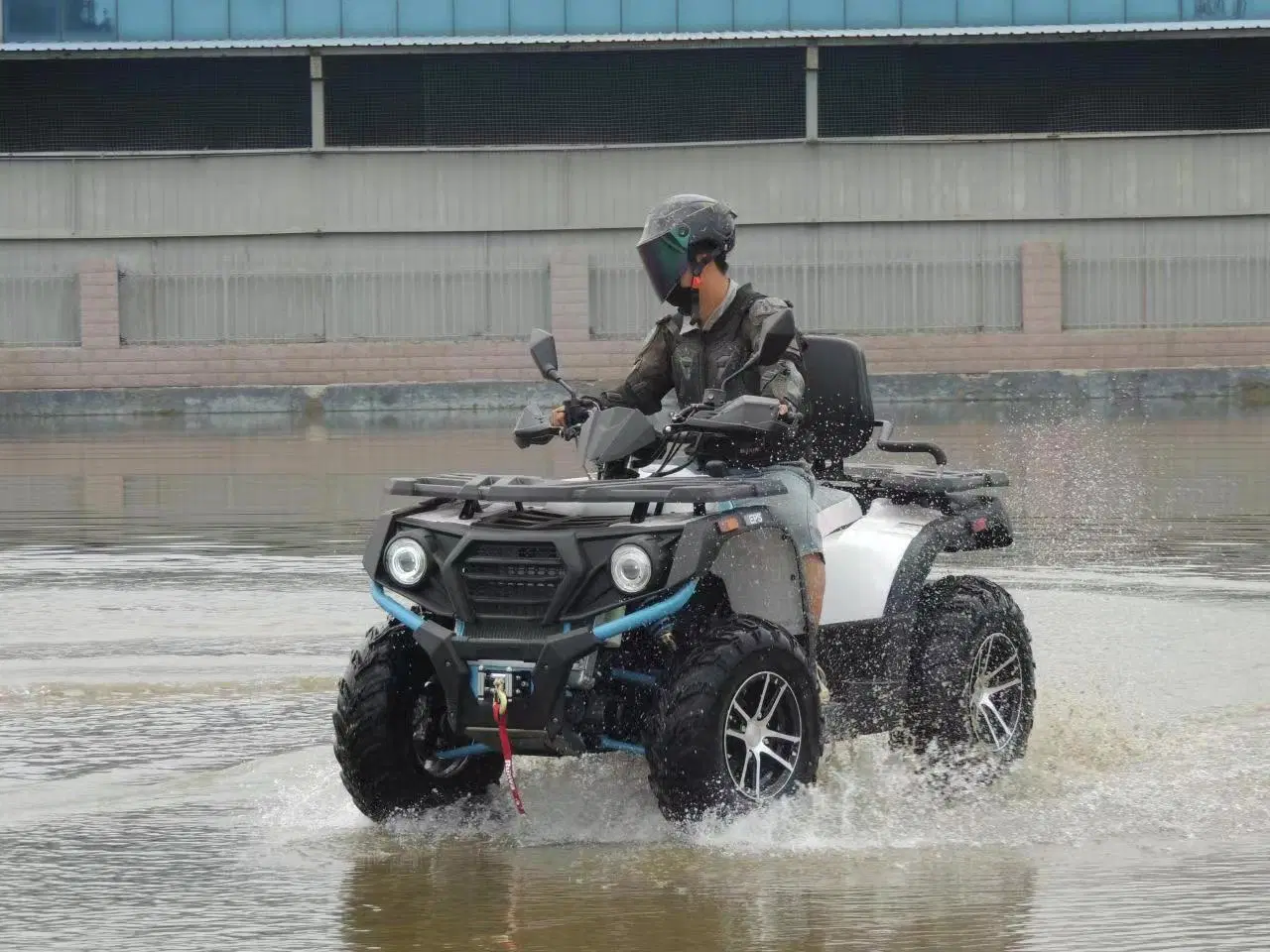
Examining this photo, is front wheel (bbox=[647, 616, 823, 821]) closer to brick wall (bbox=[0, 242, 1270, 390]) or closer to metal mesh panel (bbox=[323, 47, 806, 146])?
brick wall (bbox=[0, 242, 1270, 390])

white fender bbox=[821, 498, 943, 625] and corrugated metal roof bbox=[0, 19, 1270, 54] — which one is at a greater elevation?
corrugated metal roof bbox=[0, 19, 1270, 54]

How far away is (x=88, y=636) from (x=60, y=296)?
101 feet

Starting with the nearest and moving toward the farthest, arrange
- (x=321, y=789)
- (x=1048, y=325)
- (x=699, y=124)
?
(x=321, y=789), (x=1048, y=325), (x=699, y=124)

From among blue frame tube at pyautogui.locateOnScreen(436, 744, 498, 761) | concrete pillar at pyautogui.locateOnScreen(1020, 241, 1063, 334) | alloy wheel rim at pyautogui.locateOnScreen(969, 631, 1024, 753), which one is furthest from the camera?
concrete pillar at pyautogui.locateOnScreen(1020, 241, 1063, 334)

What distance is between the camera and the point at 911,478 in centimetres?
825

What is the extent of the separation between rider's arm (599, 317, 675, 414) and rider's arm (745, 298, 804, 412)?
37 cm

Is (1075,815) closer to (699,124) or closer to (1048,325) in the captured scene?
(1048,325)

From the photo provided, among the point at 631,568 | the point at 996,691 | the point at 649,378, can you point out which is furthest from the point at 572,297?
the point at 631,568

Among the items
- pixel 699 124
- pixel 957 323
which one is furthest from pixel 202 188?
pixel 957 323

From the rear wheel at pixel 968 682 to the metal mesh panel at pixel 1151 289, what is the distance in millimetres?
33581

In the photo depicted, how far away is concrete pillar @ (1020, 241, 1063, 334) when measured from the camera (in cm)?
4088

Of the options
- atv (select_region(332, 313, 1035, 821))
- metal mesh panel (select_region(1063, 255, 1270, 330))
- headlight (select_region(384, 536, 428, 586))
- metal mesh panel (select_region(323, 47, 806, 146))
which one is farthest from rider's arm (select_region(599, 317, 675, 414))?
metal mesh panel (select_region(323, 47, 806, 146))

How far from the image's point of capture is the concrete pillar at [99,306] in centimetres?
4094

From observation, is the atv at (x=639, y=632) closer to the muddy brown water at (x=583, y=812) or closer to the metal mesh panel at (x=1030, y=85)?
the muddy brown water at (x=583, y=812)
